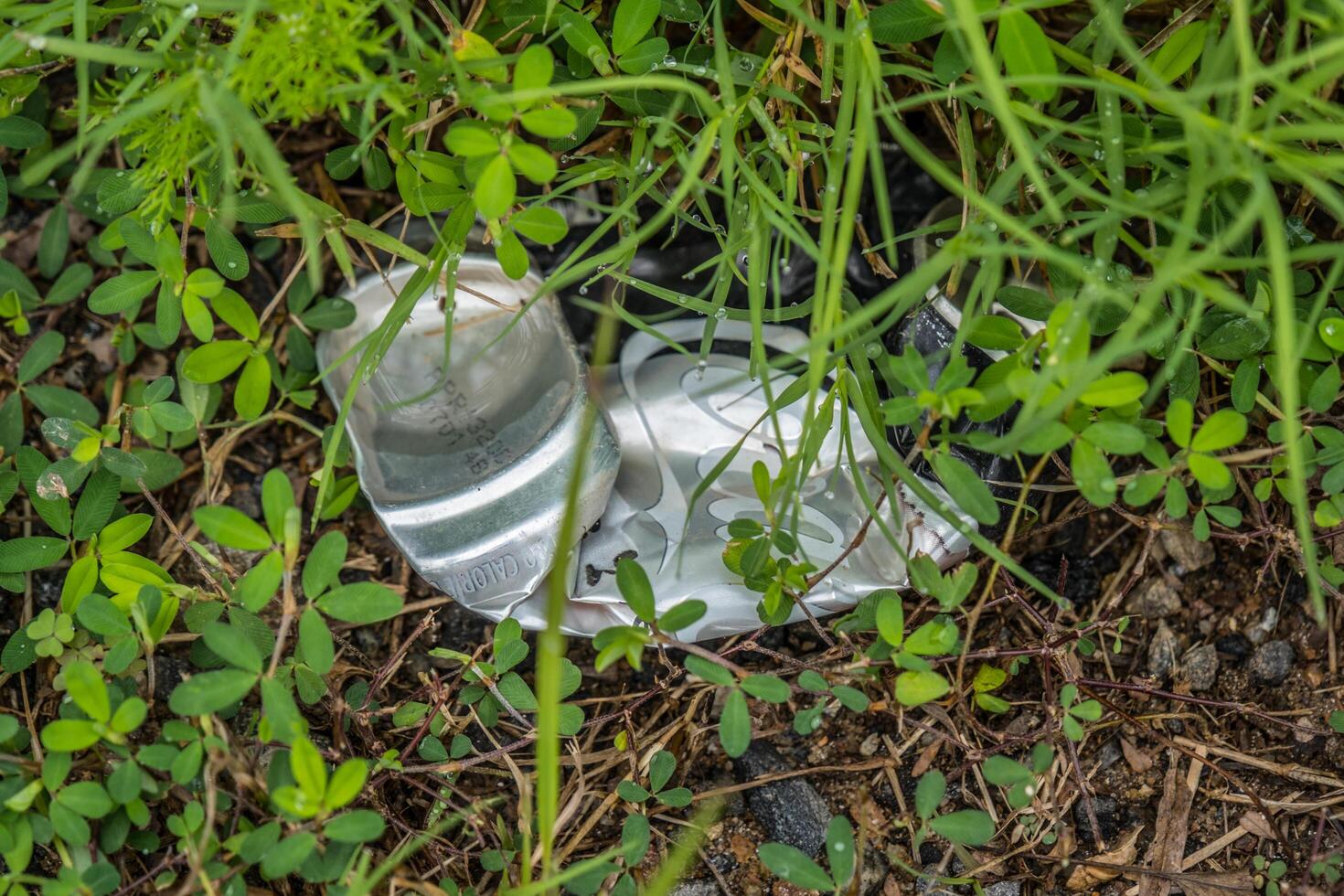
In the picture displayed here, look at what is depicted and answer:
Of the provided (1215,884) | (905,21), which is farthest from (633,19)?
(1215,884)

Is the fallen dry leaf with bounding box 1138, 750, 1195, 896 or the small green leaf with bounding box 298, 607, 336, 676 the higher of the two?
the small green leaf with bounding box 298, 607, 336, 676

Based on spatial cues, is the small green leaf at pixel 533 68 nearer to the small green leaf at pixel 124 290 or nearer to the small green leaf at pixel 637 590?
Answer: the small green leaf at pixel 637 590

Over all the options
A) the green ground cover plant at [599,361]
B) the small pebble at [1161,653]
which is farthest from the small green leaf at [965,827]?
the small pebble at [1161,653]

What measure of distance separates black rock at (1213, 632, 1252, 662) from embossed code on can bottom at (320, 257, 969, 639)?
474mm

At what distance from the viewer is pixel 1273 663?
5.00ft

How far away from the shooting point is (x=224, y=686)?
3.77 ft

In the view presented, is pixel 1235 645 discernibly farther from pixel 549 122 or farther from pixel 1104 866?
pixel 549 122

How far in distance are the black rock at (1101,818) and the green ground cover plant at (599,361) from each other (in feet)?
0.14

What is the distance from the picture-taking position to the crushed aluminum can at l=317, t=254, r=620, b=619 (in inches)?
58.1

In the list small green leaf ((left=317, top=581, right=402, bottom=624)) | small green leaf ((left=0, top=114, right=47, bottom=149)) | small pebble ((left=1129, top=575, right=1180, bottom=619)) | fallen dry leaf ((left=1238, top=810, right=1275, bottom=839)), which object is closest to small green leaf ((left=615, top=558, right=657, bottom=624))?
small green leaf ((left=317, top=581, right=402, bottom=624))

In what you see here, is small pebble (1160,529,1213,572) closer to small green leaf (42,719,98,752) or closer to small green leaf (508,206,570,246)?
small green leaf (508,206,570,246)

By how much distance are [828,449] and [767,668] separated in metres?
0.34

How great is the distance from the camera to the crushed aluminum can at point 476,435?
147 cm

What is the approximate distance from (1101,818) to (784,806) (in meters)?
0.46
